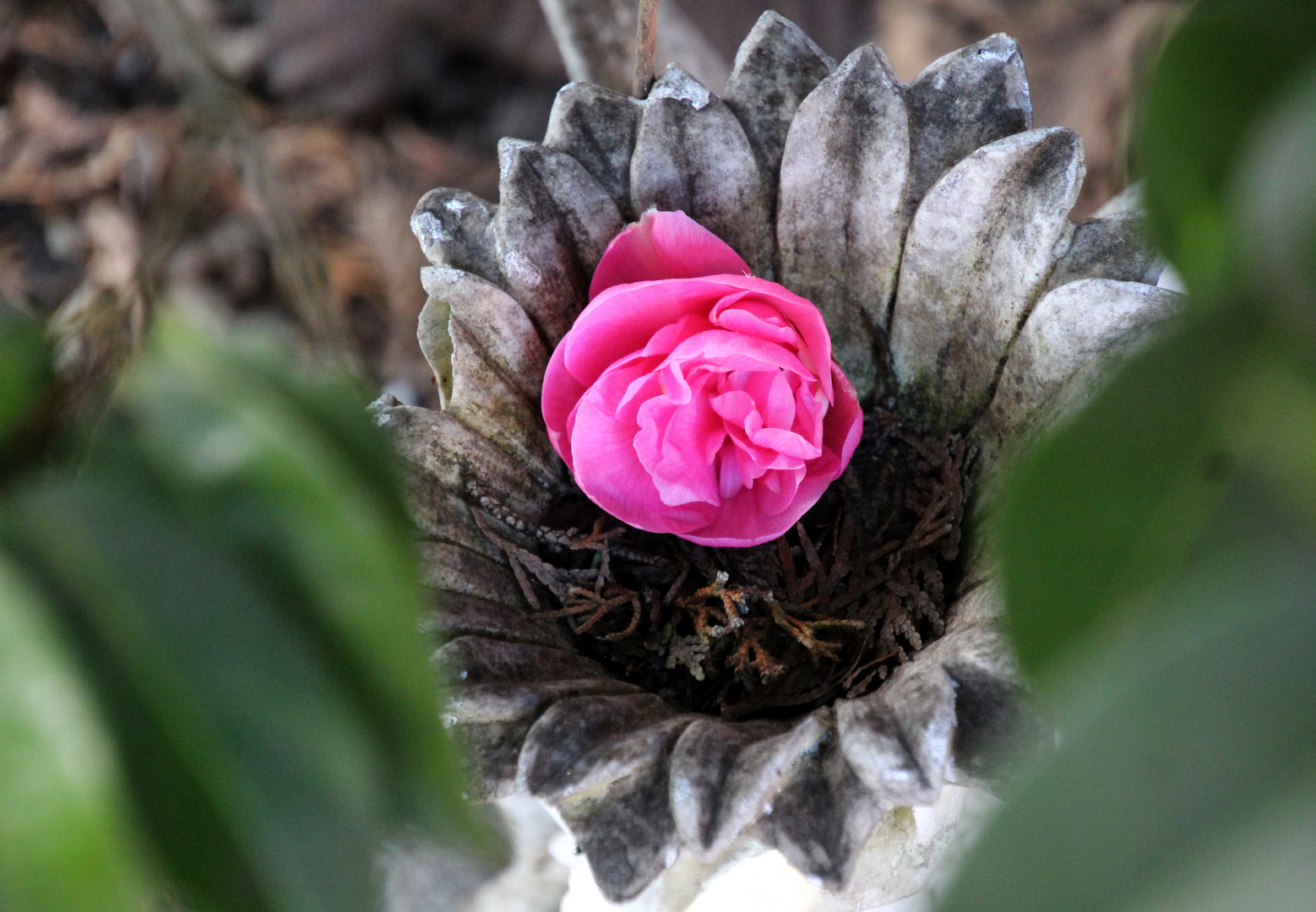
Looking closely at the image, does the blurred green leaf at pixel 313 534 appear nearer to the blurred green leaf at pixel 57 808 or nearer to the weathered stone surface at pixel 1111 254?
the blurred green leaf at pixel 57 808

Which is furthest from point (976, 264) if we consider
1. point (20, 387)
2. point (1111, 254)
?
point (20, 387)

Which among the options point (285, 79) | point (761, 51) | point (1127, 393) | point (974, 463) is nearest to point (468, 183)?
point (285, 79)

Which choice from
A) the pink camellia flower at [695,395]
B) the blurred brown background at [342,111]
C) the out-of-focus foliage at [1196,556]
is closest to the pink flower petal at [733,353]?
the pink camellia flower at [695,395]

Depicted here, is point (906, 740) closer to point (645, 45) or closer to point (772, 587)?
point (772, 587)

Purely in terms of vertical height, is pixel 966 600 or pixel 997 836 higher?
pixel 997 836

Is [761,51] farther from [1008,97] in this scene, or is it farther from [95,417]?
[95,417]

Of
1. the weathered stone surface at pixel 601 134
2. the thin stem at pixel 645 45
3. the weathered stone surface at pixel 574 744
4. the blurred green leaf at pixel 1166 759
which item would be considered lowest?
the weathered stone surface at pixel 574 744
